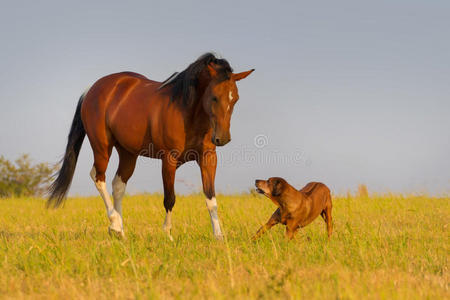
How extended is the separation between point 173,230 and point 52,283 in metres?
3.37

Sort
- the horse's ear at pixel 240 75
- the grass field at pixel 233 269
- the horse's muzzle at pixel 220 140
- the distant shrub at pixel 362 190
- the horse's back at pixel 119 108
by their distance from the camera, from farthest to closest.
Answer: the distant shrub at pixel 362 190, the horse's back at pixel 119 108, the horse's ear at pixel 240 75, the horse's muzzle at pixel 220 140, the grass field at pixel 233 269

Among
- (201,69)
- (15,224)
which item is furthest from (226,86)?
(15,224)

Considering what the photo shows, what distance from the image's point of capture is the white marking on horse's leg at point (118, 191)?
7.25 metres

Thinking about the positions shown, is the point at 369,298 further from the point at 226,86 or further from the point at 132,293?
the point at 226,86

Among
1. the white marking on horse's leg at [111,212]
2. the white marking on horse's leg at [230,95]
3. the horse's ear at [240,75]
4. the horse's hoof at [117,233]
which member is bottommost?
the horse's hoof at [117,233]

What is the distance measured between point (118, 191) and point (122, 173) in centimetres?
31

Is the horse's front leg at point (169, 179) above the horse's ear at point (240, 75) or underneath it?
underneath

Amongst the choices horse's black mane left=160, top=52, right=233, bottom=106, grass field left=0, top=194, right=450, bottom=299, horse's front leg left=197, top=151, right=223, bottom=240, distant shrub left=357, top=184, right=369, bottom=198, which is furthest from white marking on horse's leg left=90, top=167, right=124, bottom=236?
distant shrub left=357, top=184, right=369, bottom=198

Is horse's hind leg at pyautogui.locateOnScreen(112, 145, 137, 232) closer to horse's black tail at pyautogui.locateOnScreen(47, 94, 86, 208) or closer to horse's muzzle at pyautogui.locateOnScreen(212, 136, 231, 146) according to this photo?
horse's black tail at pyautogui.locateOnScreen(47, 94, 86, 208)

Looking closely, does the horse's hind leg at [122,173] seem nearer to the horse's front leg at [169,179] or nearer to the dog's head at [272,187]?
the horse's front leg at [169,179]

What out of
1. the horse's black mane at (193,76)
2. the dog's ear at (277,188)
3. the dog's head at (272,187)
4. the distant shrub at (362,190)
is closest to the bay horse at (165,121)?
the horse's black mane at (193,76)

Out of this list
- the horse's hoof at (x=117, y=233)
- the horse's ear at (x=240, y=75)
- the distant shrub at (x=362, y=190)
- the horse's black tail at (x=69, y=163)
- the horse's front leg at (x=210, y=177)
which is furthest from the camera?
the distant shrub at (x=362, y=190)

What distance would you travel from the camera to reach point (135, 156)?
7.42 m

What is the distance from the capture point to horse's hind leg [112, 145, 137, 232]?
729cm
